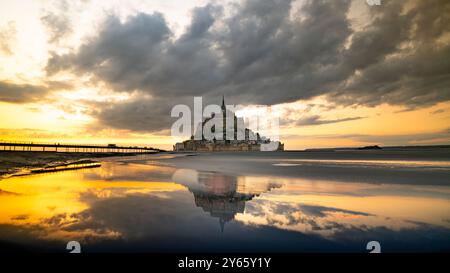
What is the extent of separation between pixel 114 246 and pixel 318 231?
204 inches

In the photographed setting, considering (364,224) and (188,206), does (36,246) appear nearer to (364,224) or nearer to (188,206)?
(188,206)

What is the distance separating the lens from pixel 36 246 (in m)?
5.17

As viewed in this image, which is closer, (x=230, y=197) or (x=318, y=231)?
(x=318, y=231)

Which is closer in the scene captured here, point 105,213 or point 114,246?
point 114,246

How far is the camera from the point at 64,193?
11461 millimetres

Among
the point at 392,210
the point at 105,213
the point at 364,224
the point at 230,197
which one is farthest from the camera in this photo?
the point at 230,197

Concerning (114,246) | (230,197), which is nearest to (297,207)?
(230,197)

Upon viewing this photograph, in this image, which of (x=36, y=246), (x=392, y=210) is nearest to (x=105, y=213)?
(x=36, y=246)

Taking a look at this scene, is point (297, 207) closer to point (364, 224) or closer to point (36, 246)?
point (364, 224)
